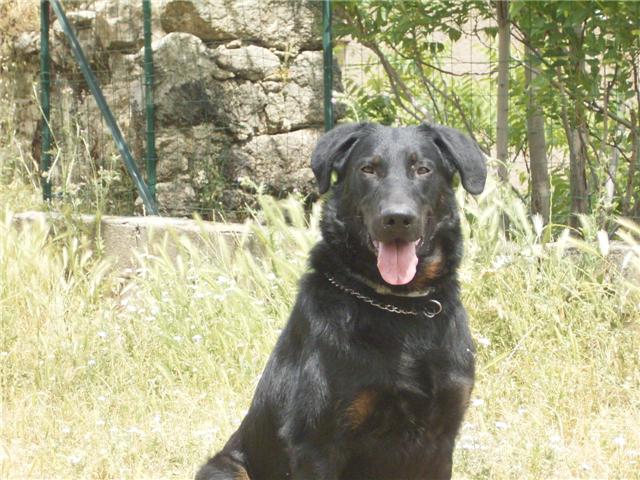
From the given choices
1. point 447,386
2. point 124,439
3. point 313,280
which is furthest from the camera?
point 124,439

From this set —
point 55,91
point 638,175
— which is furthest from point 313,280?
point 55,91

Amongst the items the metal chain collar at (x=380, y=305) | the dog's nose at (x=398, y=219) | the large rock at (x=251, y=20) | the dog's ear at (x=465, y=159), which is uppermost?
the large rock at (x=251, y=20)

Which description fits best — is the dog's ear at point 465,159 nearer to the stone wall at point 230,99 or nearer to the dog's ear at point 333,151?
the dog's ear at point 333,151

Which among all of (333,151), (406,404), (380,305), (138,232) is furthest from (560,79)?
(406,404)

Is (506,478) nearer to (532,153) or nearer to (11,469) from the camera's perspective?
(11,469)

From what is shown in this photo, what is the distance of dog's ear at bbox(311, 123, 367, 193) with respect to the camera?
385 cm

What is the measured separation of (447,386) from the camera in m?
3.54

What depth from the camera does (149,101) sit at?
8016 millimetres

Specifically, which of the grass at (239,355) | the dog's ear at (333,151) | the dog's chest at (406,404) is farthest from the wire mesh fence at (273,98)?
the dog's chest at (406,404)

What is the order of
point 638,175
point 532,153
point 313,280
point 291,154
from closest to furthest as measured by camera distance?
point 313,280 → point 638,175 → point 532,153 → point 291,154

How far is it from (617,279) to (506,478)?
189 cm

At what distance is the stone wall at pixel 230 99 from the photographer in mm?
7953

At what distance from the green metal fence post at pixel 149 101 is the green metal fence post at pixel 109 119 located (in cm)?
8

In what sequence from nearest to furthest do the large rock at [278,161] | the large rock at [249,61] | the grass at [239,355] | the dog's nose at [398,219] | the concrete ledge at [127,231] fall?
the dog's nose at [398,219]
the grass at [239,355]
the concrete ledge at [127,231]
the large rock at [278,161]
the large rock at [249,61]
